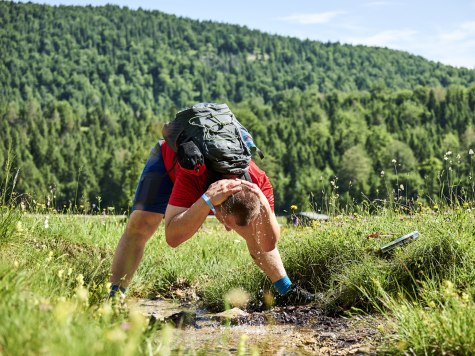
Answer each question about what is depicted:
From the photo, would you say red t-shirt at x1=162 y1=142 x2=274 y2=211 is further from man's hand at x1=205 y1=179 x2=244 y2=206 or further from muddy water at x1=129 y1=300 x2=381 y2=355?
muddy water at x1=129 y1=300 x2=381 y2=355

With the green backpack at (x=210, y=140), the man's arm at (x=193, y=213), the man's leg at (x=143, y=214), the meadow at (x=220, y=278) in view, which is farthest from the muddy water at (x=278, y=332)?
the green backpack at (x=210, y=140)

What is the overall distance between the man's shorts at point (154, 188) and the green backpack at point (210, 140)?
10.2 inches

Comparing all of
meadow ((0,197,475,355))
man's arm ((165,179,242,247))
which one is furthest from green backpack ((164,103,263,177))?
meadow ((0,197,475,355))

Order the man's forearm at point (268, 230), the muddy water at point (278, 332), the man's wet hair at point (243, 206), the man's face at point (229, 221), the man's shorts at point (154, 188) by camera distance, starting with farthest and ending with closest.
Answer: the man's shorts at point (154, 188), the man's forearm at point (268, 230), the muddy water at point (278, 332), the man's face at point (229, 221), the man's wet hair at point (243, 206)

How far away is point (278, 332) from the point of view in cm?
468

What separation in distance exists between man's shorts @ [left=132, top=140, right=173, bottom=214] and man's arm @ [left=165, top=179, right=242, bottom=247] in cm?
46

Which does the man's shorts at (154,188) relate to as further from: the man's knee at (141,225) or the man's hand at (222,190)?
the man's hand at (222,190)

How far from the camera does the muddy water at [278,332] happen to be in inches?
159

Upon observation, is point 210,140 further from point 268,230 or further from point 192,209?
point 268,230

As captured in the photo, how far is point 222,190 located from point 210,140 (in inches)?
17.5

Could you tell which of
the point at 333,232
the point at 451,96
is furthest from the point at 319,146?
the point at 333,232

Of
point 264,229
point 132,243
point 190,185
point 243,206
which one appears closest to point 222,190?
point 243,206

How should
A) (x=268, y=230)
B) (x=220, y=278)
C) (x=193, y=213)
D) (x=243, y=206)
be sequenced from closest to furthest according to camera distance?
1. (x=243, y=206)
2. (x=193, y=213)
3. (x=268, y=230)
4. (x=220, y=278)

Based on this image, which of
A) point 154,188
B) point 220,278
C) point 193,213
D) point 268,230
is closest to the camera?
point 193,213
